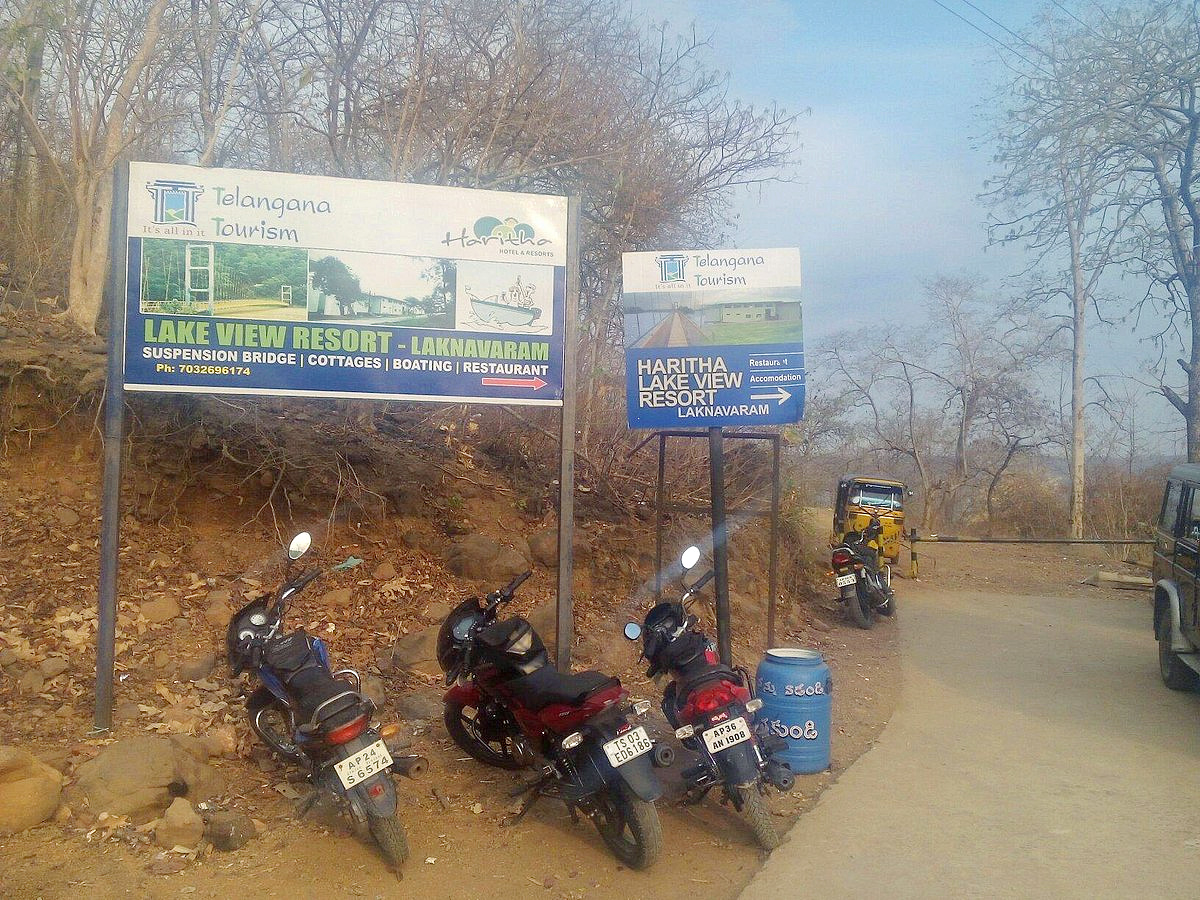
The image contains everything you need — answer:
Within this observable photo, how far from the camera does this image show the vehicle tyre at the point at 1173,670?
845cm

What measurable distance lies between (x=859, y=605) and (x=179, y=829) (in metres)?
8.48

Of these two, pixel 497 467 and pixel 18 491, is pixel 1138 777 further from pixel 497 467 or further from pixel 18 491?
pixel 18 491

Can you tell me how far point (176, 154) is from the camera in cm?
1316

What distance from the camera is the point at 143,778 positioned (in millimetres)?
5000

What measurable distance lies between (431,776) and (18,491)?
4.78m

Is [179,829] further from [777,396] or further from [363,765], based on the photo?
[777,396]

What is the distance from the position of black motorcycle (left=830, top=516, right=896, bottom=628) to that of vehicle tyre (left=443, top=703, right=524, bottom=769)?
632 centimetres

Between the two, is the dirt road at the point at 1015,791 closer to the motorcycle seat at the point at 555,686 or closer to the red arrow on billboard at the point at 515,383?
the motorcycle seat at the point at 555,686

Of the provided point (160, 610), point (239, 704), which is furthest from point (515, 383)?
point (160, 610)

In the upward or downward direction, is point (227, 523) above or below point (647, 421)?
below

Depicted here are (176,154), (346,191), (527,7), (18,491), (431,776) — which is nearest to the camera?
(431,776)

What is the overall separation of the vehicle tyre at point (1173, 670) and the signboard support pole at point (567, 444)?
523 cm

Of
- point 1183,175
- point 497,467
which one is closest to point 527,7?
point 497,467

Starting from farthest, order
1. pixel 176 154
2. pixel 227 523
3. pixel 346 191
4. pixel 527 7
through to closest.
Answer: pixel 176 154 < pixel 527 7 < pixel 227 523 < pixel 346 191
